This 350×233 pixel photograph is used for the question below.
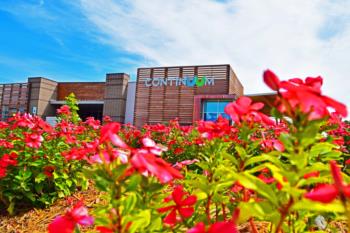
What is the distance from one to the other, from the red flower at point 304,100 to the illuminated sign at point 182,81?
22.2 meters

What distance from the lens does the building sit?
2258 centimetres

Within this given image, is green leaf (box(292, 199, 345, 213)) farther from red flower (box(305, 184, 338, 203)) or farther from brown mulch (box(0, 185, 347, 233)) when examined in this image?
brown mulch (box(0, 185, 347, 233))

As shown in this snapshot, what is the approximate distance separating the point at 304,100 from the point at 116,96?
1011 inches

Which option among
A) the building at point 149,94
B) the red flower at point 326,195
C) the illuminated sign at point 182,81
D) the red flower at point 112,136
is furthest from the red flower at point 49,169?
the illuminated sign at point 182,81

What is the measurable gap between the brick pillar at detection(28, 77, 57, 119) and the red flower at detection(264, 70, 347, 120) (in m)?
29.8

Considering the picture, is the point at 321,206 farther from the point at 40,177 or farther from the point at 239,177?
the point at 40,177

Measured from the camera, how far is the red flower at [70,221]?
738 millimetres

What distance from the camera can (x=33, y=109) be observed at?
1108 inches

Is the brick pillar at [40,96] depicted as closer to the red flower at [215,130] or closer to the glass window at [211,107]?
the glass window at [211,107]

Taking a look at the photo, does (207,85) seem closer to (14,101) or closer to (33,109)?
(33,109)

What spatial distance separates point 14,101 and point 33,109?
3.53m

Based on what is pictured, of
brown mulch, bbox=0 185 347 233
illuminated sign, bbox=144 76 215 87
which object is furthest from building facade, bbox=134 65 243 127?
brown mulch, bbox=0 185 347 233

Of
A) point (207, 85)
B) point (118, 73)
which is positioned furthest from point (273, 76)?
point (118, 73)

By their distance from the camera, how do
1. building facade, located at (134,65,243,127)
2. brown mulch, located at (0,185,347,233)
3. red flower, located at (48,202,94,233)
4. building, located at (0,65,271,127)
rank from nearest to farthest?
1. red flower, located at (48,202,94,233)
2. brown mulch, located at (0,185,347,233)
3. building facade, located at (134,65,243,127)
4. building, located at (0,65,271,127)
